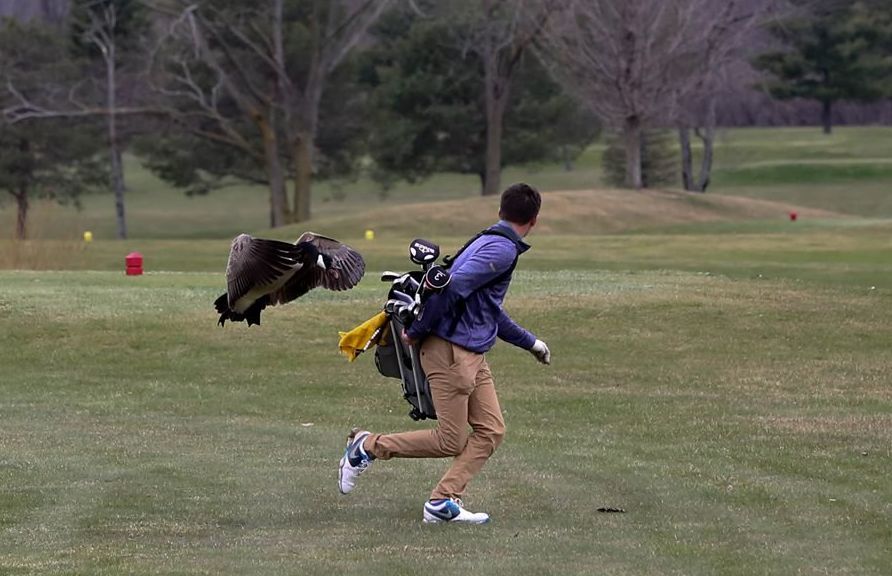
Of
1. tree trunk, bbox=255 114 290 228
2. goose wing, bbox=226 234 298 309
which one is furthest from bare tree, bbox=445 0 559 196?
goose wing, bbox=226 234 298 309

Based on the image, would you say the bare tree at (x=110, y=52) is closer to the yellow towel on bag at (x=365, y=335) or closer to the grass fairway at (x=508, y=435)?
the grass fairway at (x=508, y=435)

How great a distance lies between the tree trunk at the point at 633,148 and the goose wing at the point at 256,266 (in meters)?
42.4

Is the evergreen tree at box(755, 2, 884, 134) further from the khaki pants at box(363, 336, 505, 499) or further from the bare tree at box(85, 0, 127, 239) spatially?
the khaki pants at box(363, 336, 505, 499)

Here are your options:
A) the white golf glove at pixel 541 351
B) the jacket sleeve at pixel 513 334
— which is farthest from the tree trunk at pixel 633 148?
the jacket sleeve at pixel 513 334

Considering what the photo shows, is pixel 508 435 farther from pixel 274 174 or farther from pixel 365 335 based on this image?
pixel 274 174

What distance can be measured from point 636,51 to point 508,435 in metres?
37.4

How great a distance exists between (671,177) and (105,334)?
180 ft

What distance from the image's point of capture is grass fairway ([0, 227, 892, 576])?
7.05 m

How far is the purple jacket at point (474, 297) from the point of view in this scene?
7234 mm

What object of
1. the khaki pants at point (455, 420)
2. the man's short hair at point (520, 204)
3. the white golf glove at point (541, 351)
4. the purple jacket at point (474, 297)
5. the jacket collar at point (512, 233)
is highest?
the man's short hair at point (520, 204)

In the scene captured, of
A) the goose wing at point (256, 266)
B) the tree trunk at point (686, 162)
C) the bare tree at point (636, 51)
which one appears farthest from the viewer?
the tree trunk at point (686, 162)

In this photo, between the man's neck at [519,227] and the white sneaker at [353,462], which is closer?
the man's neck at [519,227]

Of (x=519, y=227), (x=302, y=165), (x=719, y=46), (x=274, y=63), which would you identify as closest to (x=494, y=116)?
(x=302, y=165)

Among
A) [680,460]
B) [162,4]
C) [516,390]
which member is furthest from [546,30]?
[680,460]
